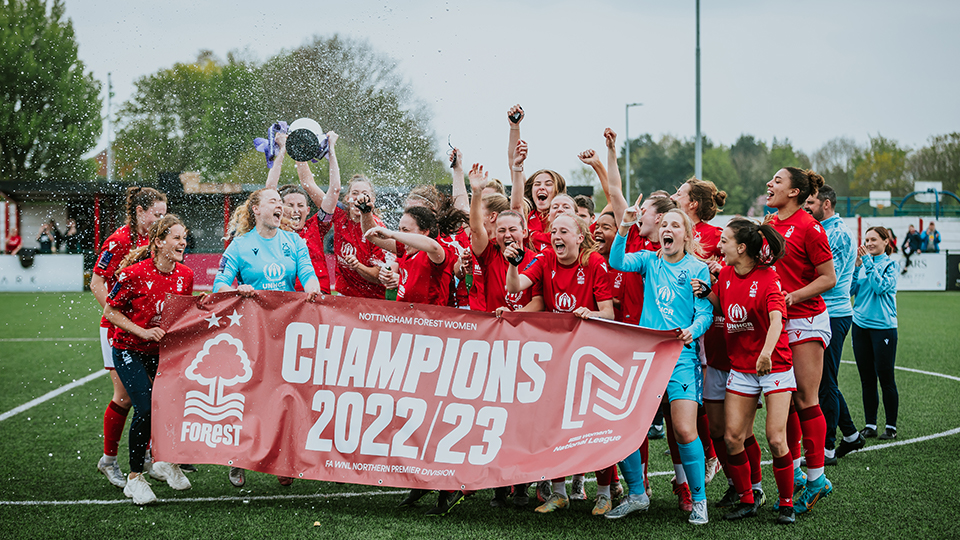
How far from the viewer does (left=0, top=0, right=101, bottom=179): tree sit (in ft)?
95.1

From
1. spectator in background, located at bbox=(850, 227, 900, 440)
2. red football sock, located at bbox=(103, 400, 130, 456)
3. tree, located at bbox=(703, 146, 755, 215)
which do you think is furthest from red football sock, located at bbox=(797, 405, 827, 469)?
tree, located at bbox=(703, 146, 755, 215)

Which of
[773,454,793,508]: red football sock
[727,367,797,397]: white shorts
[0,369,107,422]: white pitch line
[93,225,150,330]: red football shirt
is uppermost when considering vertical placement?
[93,225,150,330]: red football shirt

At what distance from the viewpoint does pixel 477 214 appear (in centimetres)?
496

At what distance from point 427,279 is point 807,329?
8.61ft

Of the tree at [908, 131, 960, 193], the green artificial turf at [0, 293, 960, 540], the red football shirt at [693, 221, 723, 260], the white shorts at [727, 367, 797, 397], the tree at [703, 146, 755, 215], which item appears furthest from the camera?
the tree at [703, 146, 755, 215]

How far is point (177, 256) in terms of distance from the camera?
5.20m

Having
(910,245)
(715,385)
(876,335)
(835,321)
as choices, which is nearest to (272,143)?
(715,385)

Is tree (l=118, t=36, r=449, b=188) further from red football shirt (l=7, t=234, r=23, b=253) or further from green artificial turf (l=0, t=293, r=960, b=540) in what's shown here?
green artificial turf (l=0, t=293, r=960, b=540)

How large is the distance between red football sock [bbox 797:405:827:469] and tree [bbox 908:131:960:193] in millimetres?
55647

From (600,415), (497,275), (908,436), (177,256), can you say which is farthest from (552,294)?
(908,436)

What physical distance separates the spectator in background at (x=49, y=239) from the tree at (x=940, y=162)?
2146 inches

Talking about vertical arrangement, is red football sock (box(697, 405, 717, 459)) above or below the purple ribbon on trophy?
below

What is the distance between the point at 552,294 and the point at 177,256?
268cm

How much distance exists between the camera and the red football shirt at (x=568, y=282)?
15.9 feet
